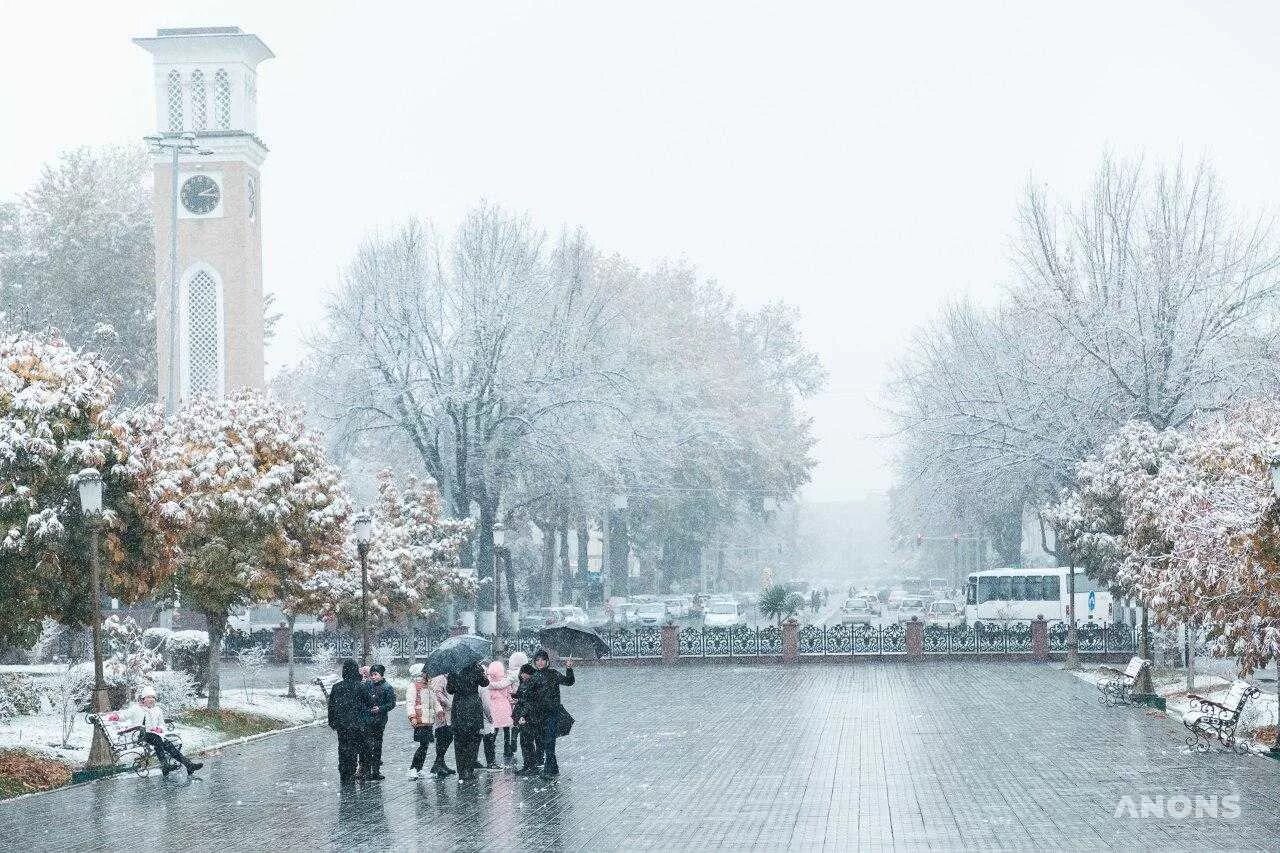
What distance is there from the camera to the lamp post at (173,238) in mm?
53984

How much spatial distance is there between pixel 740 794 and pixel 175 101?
167ft

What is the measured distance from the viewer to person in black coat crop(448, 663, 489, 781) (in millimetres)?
21830

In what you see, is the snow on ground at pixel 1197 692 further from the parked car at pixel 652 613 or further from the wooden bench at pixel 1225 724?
the parked car at pixel 652 613

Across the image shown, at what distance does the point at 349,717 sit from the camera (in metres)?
21.8

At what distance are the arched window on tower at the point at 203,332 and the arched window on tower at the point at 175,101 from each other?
5079 millimetres

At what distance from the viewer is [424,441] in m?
58.5

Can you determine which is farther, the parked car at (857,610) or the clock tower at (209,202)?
the parked car at (857,610)

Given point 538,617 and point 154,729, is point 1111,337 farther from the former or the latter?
point 154,729

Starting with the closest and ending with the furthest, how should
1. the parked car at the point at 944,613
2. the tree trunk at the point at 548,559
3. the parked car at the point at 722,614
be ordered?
the parked car at the point at 722,614
the parked car at the point at 944,613
the tree trunk at the point at 548,559

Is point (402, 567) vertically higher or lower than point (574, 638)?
higher

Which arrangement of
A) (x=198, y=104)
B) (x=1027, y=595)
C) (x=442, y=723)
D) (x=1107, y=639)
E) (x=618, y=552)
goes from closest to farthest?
(x=442, y=723)
(x=1107, y=639)
(x=1027, y=595)
(x=198, y=104)
(x=618, y=552)

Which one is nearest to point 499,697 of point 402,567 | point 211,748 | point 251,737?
point 211,748

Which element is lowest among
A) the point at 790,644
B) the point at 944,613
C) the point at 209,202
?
the point at 944,613

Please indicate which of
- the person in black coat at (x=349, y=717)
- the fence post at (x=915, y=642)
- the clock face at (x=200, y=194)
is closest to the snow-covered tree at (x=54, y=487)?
the person in black coat at (x=349, y=717)
